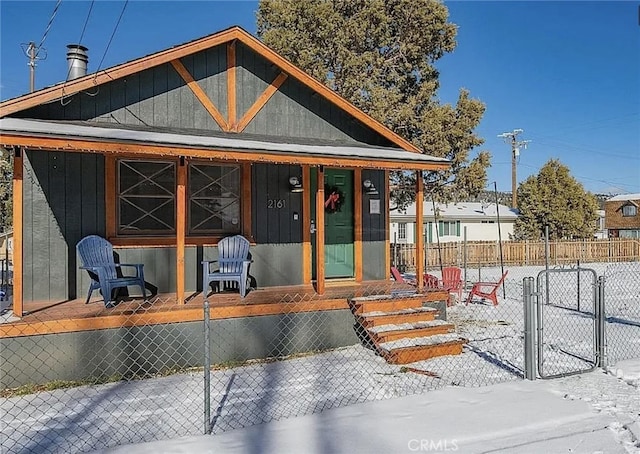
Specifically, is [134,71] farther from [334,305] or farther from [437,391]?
[437,391]

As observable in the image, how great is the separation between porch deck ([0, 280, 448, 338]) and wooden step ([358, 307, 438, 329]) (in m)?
0.40

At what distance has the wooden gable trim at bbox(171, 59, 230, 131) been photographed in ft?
23.5

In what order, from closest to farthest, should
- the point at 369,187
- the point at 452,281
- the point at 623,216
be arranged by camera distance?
the point at 369,187
the point at 452,281
the point at 623,216

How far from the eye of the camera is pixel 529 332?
4.59m

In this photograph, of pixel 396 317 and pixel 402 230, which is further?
pixel 402 230

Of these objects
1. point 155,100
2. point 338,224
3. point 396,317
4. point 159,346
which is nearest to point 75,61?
point 155,100

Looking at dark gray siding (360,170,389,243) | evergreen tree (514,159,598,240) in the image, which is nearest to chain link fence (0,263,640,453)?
dark gray siding (360,170,389,243)

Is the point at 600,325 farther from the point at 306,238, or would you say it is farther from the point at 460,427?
the point at 306,238

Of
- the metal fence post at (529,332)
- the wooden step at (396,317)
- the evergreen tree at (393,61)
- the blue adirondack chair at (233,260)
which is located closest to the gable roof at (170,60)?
the blue adirondack chair at (233,260)

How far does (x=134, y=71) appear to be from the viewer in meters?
6.64

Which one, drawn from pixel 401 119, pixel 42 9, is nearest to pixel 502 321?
pixel 401 119

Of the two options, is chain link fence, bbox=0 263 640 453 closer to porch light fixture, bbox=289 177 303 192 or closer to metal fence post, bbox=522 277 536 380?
metal fence post, bbox=522 277 536 380

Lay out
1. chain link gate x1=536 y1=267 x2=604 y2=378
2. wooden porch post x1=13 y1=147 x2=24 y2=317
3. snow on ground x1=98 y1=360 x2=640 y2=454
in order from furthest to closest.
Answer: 1. wooden porch post x1=13 y1=147 x2=24 y2=317
2. chain link gate x1=536 y1=267 x2=604 y2=378
3. snow on ground x1=98 y1=360 x2=640 y2=454

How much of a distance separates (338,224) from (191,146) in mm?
3365
